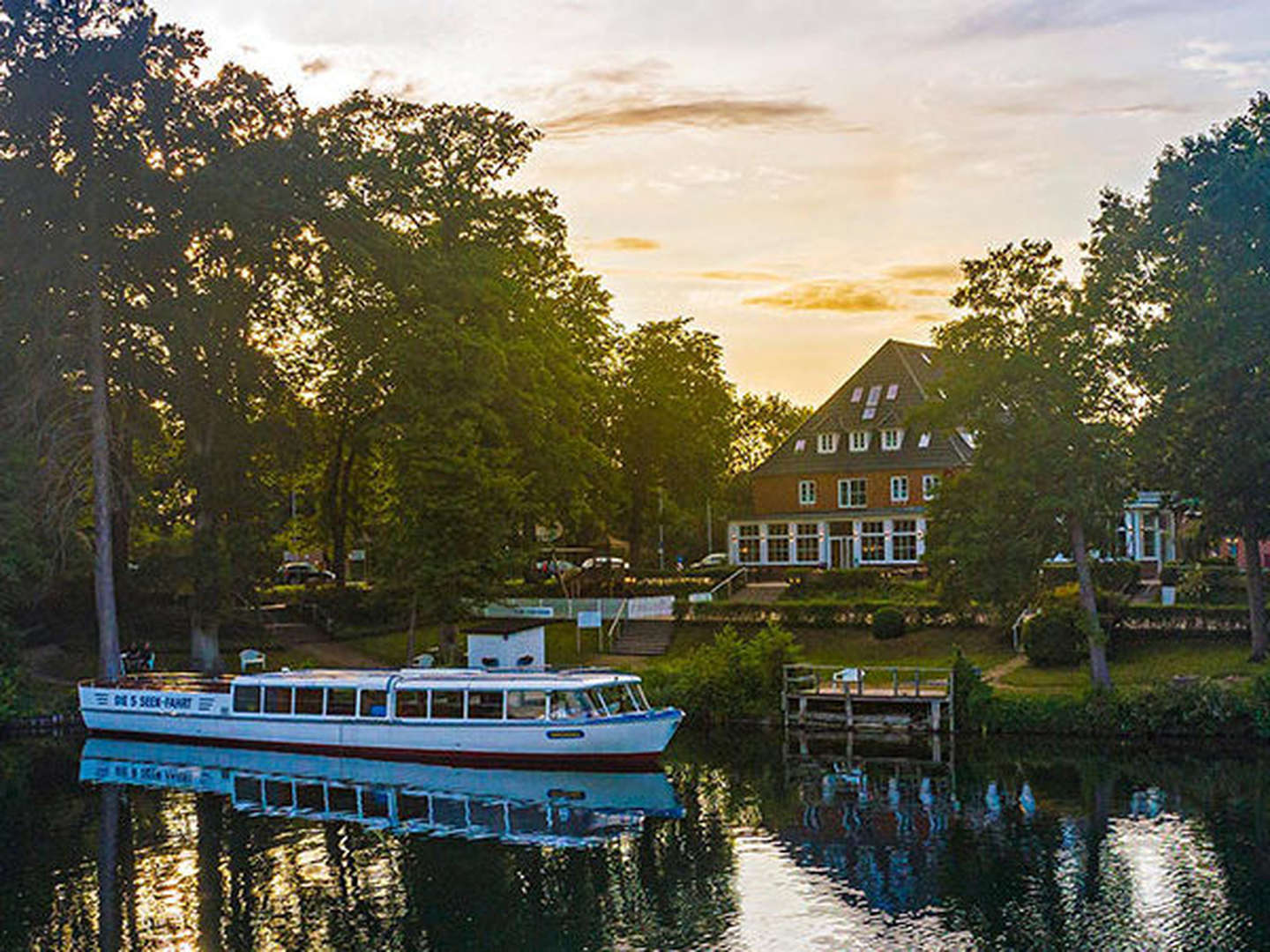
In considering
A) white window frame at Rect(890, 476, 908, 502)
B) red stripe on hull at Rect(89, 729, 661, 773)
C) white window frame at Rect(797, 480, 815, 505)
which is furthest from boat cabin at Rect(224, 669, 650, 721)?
white window frame at Rect(797, 480, 815, 505)

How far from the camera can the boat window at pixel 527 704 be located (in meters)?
42.6

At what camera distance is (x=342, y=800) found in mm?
38594

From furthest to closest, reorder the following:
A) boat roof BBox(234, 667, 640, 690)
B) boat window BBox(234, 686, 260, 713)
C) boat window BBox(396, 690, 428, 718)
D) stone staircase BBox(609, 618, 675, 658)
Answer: stone staircase BBox(609, 618, 675, 658) → boat window BBox(234, 686, 260, 713) → boat window BBox(396, 690, 428, 718) → boat roof BBox(234, 667, 640, 690)

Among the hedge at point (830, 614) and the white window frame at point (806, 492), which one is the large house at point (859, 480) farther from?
the hedge at point (830, 614)

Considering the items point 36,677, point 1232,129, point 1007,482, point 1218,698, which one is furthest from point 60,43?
point 1218,698

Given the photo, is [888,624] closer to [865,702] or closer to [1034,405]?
[865,702]

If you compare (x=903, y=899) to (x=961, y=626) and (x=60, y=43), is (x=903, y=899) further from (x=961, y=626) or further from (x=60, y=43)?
(x=60, y=43)

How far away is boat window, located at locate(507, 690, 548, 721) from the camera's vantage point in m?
42.6

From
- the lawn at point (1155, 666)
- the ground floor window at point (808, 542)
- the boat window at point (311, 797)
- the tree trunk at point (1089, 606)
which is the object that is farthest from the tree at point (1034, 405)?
the ground floor window at point (808, 542)

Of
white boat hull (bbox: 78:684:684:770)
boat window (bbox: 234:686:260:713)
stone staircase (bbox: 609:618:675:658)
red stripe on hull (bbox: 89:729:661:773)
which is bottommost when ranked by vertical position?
red stripe on hull (bbox: 89:729:661:773)

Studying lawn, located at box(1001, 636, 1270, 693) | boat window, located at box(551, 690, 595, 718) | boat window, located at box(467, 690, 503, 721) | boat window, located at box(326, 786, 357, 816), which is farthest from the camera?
lawn, located at box(1001, 636, 1270, 693)

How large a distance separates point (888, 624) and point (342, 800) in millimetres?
28818

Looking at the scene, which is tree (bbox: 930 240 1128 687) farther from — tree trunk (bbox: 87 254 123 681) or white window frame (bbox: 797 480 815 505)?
white window frame (bbox: 797 480 815 505)

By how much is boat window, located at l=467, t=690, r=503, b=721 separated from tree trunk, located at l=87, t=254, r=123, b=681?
17.8 metres
